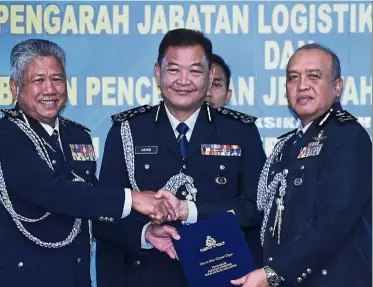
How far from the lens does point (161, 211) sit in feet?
15.3

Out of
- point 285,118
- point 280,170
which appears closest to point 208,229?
point 280,170

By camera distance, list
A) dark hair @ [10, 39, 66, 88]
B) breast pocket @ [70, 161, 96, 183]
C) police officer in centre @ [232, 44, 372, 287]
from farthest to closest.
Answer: breast pocket @ [70, 161, 96, 183] < dark hair @ [10, 39, 66, 88] < police officer in centre @ [232, 44, 372, 287]

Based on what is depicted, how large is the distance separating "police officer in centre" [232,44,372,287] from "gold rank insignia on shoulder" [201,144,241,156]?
404 mm

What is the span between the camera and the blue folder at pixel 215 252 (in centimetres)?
441

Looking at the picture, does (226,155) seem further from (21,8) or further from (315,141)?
(21,8)

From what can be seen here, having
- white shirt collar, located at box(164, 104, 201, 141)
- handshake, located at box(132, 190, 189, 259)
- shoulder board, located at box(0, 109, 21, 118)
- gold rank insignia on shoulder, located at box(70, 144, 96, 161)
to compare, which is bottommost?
handshake, located at box(132, 190, 189, 259)

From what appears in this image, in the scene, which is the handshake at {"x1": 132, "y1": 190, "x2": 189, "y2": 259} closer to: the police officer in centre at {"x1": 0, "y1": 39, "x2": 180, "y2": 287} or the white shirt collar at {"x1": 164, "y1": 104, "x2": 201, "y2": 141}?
the police officer in centre at {"x1": 0, "y1": 39, "x2": 180, "y2": 287}

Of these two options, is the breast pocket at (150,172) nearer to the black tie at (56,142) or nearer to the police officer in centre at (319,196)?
the black tie at (56,142)

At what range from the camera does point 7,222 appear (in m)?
4.46

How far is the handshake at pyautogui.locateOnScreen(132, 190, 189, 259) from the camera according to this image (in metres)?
4.64

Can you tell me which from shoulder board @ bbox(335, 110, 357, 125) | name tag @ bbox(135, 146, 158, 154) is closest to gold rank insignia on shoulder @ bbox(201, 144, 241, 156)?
name tag @ bbox(135, 146, 158, 154)

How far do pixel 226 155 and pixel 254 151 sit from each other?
0.47 feet

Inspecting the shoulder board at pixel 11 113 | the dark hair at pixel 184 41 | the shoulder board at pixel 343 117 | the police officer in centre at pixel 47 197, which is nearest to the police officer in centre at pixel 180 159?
the dark hair at pixel 184 41

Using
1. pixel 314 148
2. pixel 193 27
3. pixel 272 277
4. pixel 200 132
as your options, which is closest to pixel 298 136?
pixel 314 148
